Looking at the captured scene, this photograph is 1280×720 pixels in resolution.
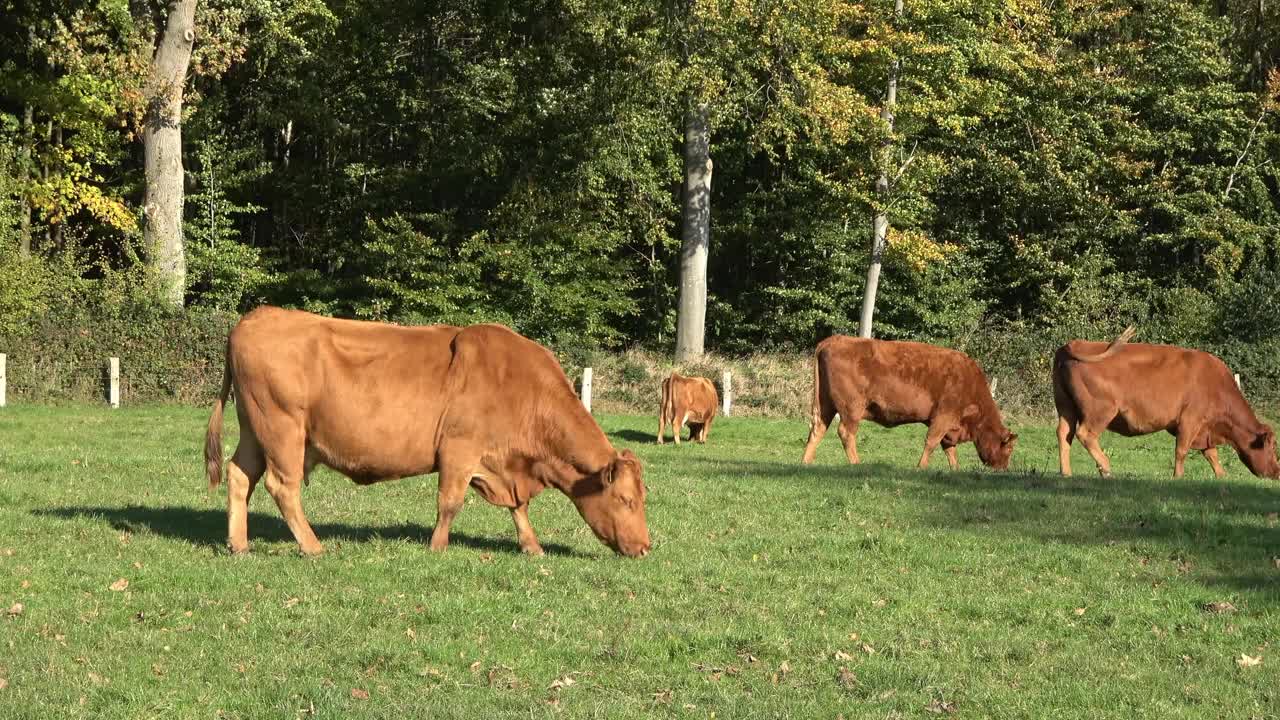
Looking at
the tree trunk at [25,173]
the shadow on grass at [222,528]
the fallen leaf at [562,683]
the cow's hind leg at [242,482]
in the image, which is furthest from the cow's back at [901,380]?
the tree trunk at [25,173]

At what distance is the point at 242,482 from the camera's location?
1248 centimetres

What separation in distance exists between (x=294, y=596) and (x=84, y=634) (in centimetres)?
Answer: 156

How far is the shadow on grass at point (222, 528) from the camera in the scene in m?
13.1

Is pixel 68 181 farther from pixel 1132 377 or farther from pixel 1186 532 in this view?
pixel 1186 532

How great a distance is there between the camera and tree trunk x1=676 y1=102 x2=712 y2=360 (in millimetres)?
42188

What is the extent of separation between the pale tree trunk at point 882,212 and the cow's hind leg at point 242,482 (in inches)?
1219

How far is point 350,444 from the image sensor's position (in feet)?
40.6

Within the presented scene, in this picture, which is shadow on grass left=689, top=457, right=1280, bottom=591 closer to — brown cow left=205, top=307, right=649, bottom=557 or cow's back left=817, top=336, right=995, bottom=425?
cow's back left=817, top=336, right=995, bottom=425

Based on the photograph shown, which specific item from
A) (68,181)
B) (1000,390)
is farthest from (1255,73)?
(68,181)

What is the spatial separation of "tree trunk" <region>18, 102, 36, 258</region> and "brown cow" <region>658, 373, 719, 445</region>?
19.8 metres

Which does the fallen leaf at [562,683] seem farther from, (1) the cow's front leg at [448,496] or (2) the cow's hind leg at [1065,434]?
(2) the cow's hind leg at [1065,434]

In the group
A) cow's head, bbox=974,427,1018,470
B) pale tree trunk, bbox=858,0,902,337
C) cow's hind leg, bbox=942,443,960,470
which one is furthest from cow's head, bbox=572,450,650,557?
pale tree trunk, bbox=858,0,902,337

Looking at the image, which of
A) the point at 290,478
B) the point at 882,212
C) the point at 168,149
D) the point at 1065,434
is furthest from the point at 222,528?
the point at 882,212

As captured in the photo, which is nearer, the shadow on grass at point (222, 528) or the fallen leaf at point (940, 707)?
→ the fallen leaf at point (940, 707)
